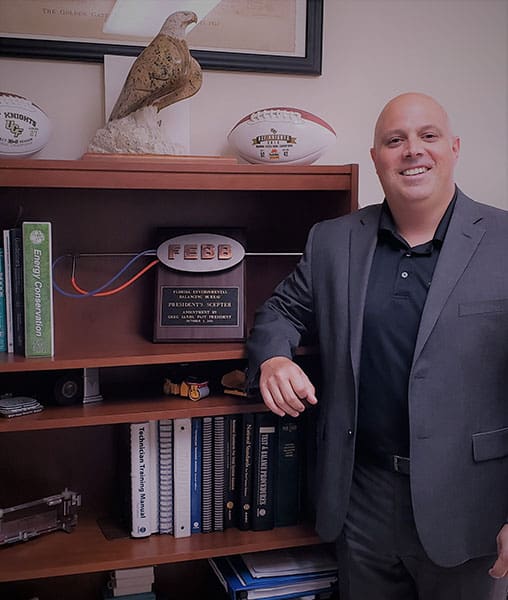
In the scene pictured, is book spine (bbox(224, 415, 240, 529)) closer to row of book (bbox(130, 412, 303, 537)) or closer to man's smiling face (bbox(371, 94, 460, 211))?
row of book (bbox(130, 412, 303, 537))

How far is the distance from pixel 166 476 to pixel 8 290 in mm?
513

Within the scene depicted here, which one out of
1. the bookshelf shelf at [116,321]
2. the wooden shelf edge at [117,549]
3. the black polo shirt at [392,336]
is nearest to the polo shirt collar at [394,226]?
the black polo shirt at [392,336]

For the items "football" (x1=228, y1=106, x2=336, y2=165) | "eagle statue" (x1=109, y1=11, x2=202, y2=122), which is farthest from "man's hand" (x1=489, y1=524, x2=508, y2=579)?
"eagle statue" (x1=109, y1=11, x2=202, y2=122)

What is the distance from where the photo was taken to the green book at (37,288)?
54.6 inches

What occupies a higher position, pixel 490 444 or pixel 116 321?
pixel 116 321

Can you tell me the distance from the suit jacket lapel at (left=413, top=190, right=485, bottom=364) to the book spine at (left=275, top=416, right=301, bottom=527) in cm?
39

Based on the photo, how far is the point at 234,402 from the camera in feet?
4.99

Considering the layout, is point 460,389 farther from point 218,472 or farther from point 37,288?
point 37,288

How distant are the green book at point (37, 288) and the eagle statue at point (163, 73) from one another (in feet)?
1.11

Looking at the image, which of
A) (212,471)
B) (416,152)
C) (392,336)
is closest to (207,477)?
(212,471)

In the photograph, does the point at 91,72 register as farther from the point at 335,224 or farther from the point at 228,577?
the point at 228,577

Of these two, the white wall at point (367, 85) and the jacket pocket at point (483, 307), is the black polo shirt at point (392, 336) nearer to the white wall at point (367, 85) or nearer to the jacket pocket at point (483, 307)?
the jacket pocket at point (483, 307)

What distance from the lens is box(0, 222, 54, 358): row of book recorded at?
4.55 feet

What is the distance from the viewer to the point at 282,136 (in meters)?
1.52
